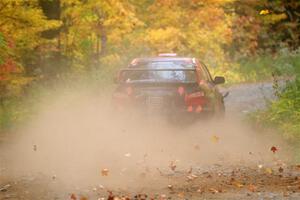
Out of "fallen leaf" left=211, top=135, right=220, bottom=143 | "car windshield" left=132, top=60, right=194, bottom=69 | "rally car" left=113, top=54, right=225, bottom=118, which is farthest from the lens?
"car windshield" left=132, top=60, right=194, bottom=69

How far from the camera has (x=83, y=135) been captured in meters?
14.1

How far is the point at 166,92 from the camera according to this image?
39.9 feet

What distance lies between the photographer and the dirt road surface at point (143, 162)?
8422mm

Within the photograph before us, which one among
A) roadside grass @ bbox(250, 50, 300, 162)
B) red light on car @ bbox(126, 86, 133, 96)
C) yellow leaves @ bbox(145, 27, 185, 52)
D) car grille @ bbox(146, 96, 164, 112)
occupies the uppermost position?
yellow leaves @ bbox(145, 27, 185, 52)

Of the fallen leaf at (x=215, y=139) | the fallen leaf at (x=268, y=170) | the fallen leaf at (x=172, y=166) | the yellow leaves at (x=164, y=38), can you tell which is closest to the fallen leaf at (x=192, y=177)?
the fallen leaf at (x=172, y=166)

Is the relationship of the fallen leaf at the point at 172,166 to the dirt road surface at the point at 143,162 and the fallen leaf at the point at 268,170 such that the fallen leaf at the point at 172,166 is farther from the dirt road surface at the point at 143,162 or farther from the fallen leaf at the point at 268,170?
the fallen leaf at the point at 268,170

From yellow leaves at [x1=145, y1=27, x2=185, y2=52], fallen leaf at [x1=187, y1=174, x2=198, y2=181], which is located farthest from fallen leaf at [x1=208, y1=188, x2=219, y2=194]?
yellow leaves at [x1=145, y1=27, x2=185, y2=52]

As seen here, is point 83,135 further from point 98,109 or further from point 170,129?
point 98,109

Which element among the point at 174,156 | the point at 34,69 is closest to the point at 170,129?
the point at 174,156

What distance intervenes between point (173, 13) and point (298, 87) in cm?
1227

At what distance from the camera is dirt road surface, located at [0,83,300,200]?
842 cm

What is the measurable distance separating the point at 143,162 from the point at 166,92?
194cm

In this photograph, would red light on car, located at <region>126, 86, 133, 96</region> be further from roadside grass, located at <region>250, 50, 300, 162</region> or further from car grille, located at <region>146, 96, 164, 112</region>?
roadside grass, located at <region>250, 50, 300, 162</region>

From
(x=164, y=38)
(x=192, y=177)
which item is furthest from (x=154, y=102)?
(x=164, y=38)
